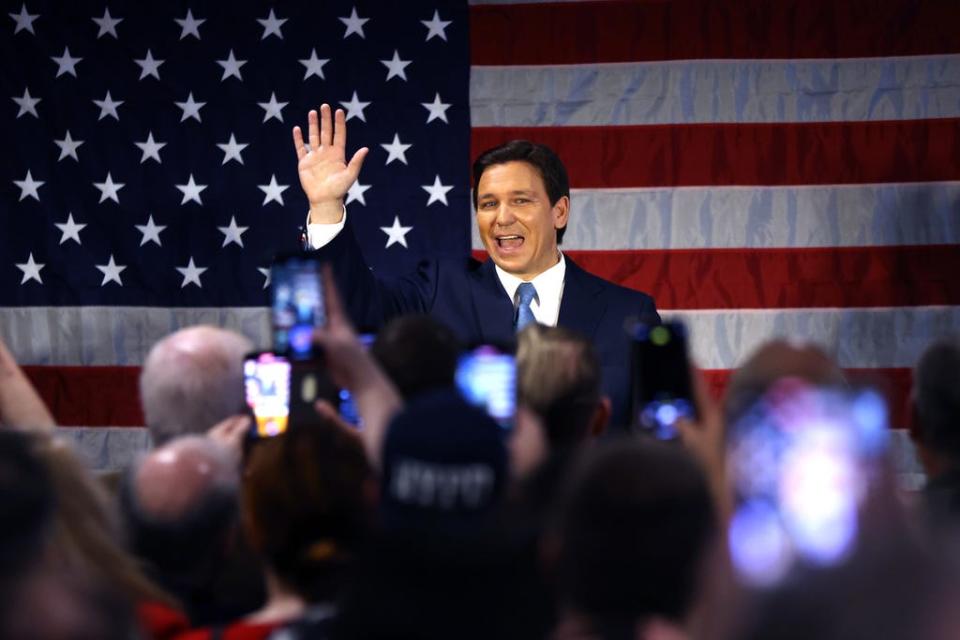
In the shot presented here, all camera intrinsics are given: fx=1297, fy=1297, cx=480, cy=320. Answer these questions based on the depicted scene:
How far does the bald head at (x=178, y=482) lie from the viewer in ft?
5.80

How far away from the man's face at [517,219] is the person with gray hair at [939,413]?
194 centimetres

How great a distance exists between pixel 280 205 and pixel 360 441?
3428 mm

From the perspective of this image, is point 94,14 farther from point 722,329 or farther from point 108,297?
point 722,329

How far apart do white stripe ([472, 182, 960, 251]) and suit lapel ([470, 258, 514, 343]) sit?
1.05 metres

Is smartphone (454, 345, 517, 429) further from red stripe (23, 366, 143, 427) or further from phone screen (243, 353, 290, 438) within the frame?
red stripe (23, 366, 143, 427)

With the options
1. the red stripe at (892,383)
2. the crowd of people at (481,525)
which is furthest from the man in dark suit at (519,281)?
the crowd of people at (481,525)

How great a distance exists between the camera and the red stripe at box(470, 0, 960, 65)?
482 cm

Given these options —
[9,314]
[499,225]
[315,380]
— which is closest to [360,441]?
[315,380]

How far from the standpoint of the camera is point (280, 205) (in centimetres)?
499

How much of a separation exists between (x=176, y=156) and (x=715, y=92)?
2077 mm

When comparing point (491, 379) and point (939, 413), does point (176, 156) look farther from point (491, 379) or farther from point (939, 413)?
point (939, 413)

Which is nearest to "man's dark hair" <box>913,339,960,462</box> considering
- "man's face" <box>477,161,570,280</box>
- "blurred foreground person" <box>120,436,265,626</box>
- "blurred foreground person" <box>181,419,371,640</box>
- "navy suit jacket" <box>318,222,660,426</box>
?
"blurred foreground person" <box>181,419,371,640</box>

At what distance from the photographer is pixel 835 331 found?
484cm

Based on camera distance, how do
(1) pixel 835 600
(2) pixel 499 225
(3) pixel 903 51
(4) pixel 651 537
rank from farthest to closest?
1. (3) pixel 903 51
2. (2) pixel 499 225
3. (4) pixel 651 537
4. (1) pixel 835 600
